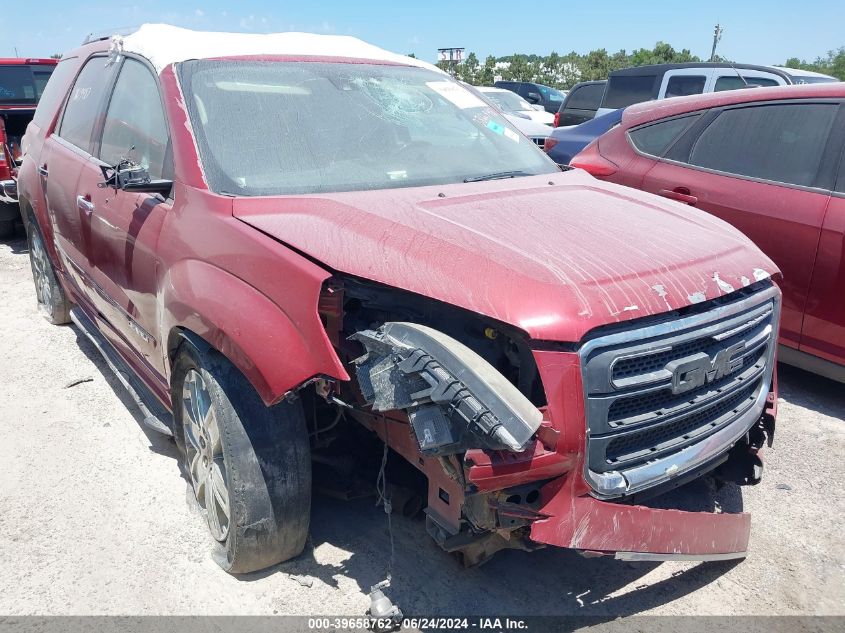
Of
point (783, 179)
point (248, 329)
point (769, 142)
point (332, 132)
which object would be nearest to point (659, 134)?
point (769, 142)

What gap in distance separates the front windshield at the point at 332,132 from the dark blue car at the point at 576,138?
14.2 feet

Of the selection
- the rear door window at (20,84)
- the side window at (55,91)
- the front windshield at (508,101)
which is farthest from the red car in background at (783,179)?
the front windshield at (508,101)

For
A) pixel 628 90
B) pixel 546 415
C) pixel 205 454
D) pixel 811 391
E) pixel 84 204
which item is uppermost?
pixel 628 90

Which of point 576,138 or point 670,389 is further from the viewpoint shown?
point 576,138

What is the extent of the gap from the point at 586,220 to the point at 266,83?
1.61m

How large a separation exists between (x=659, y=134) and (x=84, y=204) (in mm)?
3898

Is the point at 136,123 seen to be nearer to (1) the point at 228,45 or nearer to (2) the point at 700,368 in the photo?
(1) the point at 228,45

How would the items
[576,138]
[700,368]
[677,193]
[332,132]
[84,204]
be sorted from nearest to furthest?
[700,368]
[332,132]
[84,204]
[677,193]
[576,138]

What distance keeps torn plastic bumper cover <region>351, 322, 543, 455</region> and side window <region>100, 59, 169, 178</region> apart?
1630mm

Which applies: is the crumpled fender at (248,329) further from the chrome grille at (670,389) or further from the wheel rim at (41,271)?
the wheel rim at (41,271)

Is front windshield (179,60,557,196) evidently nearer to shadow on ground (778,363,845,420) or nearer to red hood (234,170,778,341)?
red hood (234,170,778,341)

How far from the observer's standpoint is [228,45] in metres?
3.41

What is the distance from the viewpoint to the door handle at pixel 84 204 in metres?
3.79

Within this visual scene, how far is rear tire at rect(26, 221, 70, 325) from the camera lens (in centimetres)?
534
